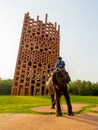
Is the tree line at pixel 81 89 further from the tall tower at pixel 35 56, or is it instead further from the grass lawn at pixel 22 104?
the grass lawn at pixel 22 104

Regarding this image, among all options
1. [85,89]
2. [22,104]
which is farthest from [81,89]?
[22,104]

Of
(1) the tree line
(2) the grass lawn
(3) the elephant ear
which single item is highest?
(1) the tree line

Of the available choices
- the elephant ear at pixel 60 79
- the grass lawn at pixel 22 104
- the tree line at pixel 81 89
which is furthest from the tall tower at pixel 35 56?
the tree line at pixel 81 89

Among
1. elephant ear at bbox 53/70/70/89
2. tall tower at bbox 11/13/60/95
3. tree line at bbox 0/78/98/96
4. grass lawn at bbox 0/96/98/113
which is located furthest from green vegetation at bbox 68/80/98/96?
elephant ear at bbox 53/70/70/89

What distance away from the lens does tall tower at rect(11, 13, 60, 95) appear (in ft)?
80.7

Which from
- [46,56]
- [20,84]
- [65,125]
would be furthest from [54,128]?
[46,56]

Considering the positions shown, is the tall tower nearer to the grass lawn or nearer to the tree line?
the grass lawn

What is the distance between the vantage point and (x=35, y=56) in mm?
25812

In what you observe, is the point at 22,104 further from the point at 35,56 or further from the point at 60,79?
the point at 35,56

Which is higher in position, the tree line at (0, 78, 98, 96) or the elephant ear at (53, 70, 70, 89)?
the tree line at (0, 78, 98, 96)

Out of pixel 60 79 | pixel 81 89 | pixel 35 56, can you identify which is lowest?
pixel 60 79

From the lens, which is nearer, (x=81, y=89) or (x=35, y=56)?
(x=35, y=56)

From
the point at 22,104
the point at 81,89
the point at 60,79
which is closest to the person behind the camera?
the point at 60,79

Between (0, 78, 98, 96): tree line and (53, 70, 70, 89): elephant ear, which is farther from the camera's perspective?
(0, 78, 98, 96): tree line
